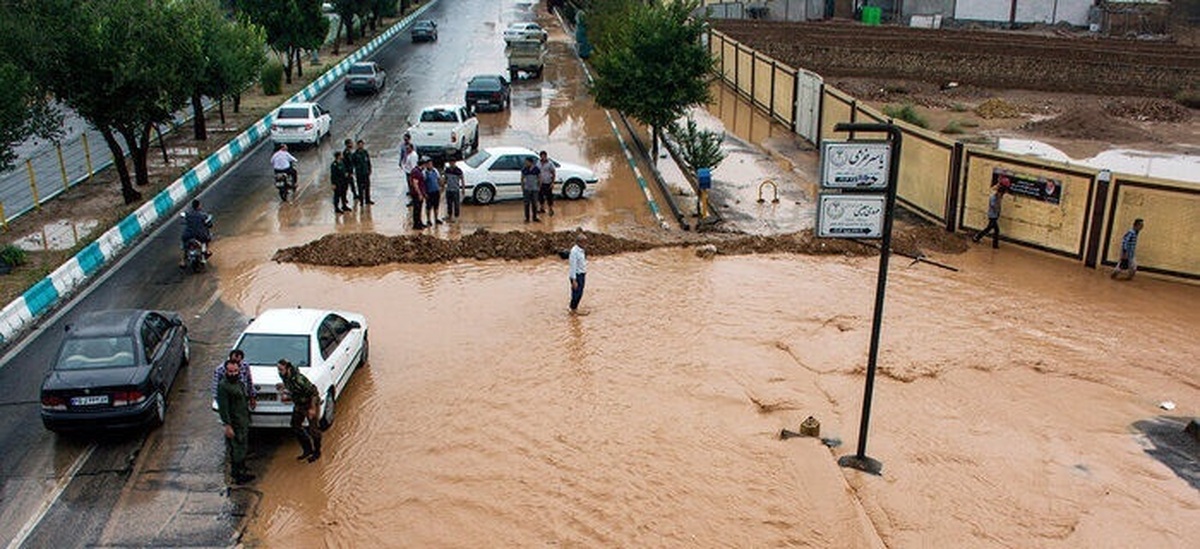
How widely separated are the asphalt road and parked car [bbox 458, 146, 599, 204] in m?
0.39

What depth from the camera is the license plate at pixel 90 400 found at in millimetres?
12617

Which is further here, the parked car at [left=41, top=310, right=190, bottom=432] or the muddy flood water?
the parked car at [left=41, top=310, right=190, bottom=432]

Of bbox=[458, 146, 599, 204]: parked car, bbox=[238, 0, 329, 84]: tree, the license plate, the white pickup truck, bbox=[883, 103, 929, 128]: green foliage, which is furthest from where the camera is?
bbox=[238, 0, 329, 84]: tree

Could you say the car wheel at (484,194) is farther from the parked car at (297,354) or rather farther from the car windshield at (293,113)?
the parked car at (297,354)

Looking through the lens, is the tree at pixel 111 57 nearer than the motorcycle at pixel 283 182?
Yes

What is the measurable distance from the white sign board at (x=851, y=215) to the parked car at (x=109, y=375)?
891 centimetres

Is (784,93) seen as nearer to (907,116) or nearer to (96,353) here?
(907,116)

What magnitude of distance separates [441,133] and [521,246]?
8.89 meters

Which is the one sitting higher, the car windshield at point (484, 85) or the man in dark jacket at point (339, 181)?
the car windshield at point (484, 85)

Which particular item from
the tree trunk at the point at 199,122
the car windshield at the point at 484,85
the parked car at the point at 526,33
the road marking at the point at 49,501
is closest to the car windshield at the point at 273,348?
the road marking at the point at 49,501

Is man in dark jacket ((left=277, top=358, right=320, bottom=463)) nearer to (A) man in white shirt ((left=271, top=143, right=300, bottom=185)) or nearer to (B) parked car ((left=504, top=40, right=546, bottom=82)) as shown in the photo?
(A) man in white shirt ((left=271, top=143, right=300, bottom=185))

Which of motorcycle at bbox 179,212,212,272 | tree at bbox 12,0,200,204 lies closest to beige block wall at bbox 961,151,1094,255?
motorcycle at bbox 179,212,212,272

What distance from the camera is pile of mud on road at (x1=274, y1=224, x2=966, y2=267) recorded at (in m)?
20.3

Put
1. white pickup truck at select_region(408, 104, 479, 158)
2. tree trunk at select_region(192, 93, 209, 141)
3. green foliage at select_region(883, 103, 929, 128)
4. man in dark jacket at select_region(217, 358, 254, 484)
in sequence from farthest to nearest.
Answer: green foliage at select_region(883, 103, 929, 128) < tree trunk at select_region(192, 93, 209, 141) < white pickup truck at select_region(408, 104, 479, 158) < man in dark jacket at select_region(217, 358, 254, 484)
